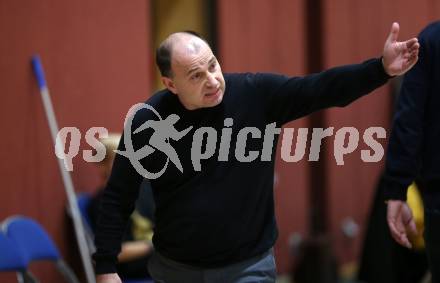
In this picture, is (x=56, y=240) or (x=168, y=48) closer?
(x=168, y=48)

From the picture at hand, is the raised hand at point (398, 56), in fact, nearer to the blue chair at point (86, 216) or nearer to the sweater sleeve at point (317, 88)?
the sweater sleeve at point (317, 88)

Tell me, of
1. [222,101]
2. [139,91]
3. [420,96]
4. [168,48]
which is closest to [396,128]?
[420,96]

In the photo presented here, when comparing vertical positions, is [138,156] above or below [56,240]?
above

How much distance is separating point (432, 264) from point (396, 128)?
1.69ft

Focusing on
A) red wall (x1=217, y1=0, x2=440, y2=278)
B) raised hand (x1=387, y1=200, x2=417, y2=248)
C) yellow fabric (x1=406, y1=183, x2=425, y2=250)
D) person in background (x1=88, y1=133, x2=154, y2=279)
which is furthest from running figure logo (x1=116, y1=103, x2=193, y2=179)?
red wall (x1=217, y1=0, x2=440, y2=278)

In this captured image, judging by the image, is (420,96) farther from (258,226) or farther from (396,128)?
(258,226)

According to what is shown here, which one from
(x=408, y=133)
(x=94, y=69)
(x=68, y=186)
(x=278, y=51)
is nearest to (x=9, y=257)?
(x=68, y=186)

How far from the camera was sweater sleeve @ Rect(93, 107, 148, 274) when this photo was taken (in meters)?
2.61

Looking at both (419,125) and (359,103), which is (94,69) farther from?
(359,103)

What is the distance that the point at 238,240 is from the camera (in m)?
2.51

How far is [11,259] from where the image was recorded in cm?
355

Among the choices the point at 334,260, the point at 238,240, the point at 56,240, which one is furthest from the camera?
the point at 334,260

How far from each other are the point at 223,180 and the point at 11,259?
1505mm

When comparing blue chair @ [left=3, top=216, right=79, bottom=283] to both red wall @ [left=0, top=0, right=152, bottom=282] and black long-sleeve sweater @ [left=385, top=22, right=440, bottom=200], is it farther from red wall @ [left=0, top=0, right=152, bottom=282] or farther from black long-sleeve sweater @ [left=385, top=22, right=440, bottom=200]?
black long-sleeve sweater @ [left=385, top=22, right=440, bottom=200]
